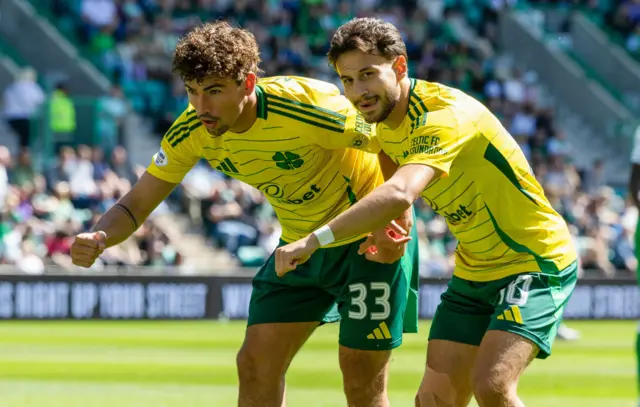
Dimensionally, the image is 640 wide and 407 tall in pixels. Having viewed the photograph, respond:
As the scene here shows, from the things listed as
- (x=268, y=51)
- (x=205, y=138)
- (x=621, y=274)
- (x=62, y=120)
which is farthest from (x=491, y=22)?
(x=205, y=138)

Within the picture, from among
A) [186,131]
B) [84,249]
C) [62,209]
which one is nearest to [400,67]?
[186,131]

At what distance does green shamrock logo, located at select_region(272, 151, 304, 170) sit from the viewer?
7656 mm

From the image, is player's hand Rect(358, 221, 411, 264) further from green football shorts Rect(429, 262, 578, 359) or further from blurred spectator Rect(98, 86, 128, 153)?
blurred spectator Rect(98, 86, 128, 153)

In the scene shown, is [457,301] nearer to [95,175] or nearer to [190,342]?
[190,342]

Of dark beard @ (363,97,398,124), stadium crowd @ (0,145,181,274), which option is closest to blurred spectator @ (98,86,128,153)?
stadium crowd @ (0,145,181,274)

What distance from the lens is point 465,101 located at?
6969 mm

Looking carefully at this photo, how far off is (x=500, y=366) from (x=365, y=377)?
120cm

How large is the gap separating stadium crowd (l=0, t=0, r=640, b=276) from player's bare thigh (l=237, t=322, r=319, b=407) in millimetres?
14112

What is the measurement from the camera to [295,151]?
301 inches

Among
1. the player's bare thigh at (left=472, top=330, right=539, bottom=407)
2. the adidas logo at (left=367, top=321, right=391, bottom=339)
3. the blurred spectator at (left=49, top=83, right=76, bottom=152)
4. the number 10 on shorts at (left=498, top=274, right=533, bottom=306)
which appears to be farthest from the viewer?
the blurred spectator at (left=49, top=83, right=76, bottom=152)

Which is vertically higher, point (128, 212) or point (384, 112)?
point (384, 112)

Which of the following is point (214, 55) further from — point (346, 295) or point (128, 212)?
point (346, 295)

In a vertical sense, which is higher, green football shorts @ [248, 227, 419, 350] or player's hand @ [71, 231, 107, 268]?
player's hand @ [71, 231, 107, 268]

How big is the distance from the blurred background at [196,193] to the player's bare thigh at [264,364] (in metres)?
4.36
